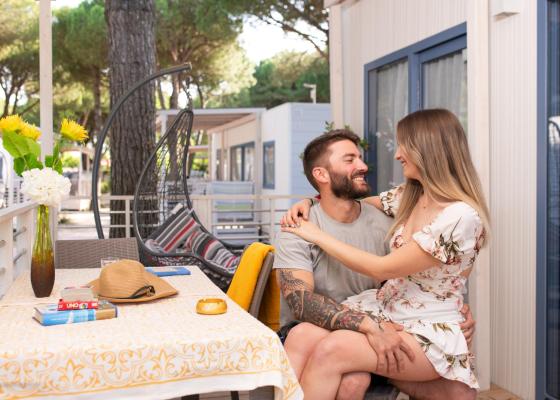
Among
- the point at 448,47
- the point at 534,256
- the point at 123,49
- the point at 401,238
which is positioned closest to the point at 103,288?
the point at 401,238

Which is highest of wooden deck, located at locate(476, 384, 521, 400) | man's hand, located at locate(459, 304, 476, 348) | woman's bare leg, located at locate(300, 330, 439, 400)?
man's hand, located at locate(459, 304, 476, 348)

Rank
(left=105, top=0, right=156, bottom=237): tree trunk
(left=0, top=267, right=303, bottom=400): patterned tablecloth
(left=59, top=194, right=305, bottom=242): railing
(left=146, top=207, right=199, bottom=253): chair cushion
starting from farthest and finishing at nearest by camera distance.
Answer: (left=59, top=194, right=305, bottom=242): railing
(left=105, top=0, right=156, bottom=237): tree trunk
(left=146, top=207, right=199, bottom=253): chair cushion
(left=0, top=267, right=303, bottom=400): patterned tablecloth

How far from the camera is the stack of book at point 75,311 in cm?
184

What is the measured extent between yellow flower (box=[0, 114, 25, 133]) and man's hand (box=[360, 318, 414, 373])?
1171 millimetres

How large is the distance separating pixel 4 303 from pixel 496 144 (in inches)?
96.6

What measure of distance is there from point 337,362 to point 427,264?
371 millimetres

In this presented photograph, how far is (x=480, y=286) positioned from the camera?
139 inches

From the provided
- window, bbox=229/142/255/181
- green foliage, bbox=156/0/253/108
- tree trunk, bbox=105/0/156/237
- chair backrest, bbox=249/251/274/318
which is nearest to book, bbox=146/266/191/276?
chair backrest, bbox=249/251/274/318

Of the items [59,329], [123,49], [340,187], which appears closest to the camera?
[59,329]

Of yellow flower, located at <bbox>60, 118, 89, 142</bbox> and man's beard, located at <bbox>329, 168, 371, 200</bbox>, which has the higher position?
yellow flower, located at <bbox>60, 118, 89, 142</bbox>

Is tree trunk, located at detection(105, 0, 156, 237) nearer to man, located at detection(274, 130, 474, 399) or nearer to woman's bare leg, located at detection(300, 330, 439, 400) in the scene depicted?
man, located at detection(274, 130, 474, 399)

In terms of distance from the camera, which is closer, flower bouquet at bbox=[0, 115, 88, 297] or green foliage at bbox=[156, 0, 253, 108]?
flower bouquet at bbox=[0, 115, 88, 297]

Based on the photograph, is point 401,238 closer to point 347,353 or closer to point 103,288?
point 347,353

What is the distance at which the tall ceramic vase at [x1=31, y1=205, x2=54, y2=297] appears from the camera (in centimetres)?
221
